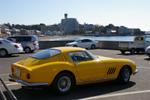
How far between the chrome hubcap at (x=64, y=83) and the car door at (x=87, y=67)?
0.46m

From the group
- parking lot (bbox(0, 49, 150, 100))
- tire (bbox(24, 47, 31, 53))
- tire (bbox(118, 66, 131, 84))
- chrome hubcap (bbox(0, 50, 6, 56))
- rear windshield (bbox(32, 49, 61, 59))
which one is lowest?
tire (bbox(24, 47, 31, 53))

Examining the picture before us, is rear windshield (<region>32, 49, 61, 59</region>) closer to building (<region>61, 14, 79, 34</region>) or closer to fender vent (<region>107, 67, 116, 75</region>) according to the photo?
fender vent (<region>107, 67, 116, 75</region>)

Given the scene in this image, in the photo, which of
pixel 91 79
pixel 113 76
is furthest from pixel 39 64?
pixel 113 76

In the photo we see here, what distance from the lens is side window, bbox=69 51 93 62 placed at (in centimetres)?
1026

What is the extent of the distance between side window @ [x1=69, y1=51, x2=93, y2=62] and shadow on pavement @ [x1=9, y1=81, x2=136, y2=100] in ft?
3.16

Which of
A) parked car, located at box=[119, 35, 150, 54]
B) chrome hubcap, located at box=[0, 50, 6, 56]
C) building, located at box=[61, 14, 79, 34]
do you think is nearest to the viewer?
chrome hubcap, located at box=[0, 50, 6, 56]

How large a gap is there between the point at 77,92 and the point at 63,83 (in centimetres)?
61

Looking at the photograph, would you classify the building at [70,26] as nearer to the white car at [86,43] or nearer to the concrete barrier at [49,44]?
the concrete barrier at [49,44]

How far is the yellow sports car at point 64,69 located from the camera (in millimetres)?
9242

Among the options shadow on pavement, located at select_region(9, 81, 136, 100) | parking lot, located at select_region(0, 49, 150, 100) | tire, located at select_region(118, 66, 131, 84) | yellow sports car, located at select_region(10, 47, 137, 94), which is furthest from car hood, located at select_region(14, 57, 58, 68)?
tire, located at select_region(118, 66, 131, 84)

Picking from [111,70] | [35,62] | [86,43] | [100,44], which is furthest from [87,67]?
[100,44]

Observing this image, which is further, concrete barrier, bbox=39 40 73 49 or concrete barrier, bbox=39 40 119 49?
concrete barrier, bbox=39 40 73 49

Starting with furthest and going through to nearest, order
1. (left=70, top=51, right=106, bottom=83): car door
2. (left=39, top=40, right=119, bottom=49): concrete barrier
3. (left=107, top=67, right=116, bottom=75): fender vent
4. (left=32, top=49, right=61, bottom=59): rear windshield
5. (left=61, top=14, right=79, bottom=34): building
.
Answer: (left=61, top=14, right=79, bottom=34): building, (left=39, top=40, right=119, bottom=49): concrete barrier, (left=107, top=67, right=116, bottom=75): fender vent, (left=70, top=51, right=106, bottom=83): car door, (left=32, top=49, right=61, bottom=59): rear windshield

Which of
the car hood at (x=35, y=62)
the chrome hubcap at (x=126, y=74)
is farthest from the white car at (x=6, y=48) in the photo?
the car hood at (x=35, y=62)
